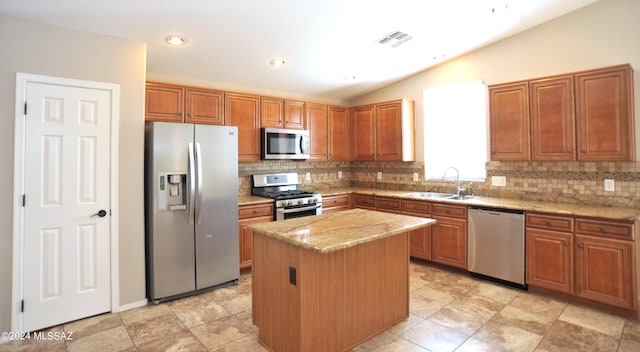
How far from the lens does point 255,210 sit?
4.03m

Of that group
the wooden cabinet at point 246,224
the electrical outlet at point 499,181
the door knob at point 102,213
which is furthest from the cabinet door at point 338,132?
the door knob at point 102,213

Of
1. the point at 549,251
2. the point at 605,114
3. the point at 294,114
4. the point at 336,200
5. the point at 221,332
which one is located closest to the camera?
the point at 221,332

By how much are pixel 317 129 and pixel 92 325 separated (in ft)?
11.8

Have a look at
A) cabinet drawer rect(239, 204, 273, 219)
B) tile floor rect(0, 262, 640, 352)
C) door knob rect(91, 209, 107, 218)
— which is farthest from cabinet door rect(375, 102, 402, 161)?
door knob rect(91, 209, 107, 218)

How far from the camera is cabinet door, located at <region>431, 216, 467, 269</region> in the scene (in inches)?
152

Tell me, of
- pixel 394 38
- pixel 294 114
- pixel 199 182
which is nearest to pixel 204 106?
pixel 199 182

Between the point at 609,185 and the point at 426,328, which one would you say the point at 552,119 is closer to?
the point at 609,185

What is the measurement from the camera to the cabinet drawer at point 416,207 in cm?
421

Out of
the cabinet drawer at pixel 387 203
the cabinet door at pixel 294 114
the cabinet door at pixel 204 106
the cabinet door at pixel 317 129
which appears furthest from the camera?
the cabinet door at pixel 317 129

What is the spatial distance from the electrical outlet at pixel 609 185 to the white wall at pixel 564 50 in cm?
33

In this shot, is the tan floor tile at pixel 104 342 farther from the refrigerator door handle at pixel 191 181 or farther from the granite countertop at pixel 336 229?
the granite countertop at pixel 336 229

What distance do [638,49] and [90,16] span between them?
194 inches

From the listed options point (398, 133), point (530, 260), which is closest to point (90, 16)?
point (398, 133)

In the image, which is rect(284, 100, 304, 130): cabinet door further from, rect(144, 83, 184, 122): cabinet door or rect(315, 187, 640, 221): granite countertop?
rect(315, 187, 640, 221): granite countertop
